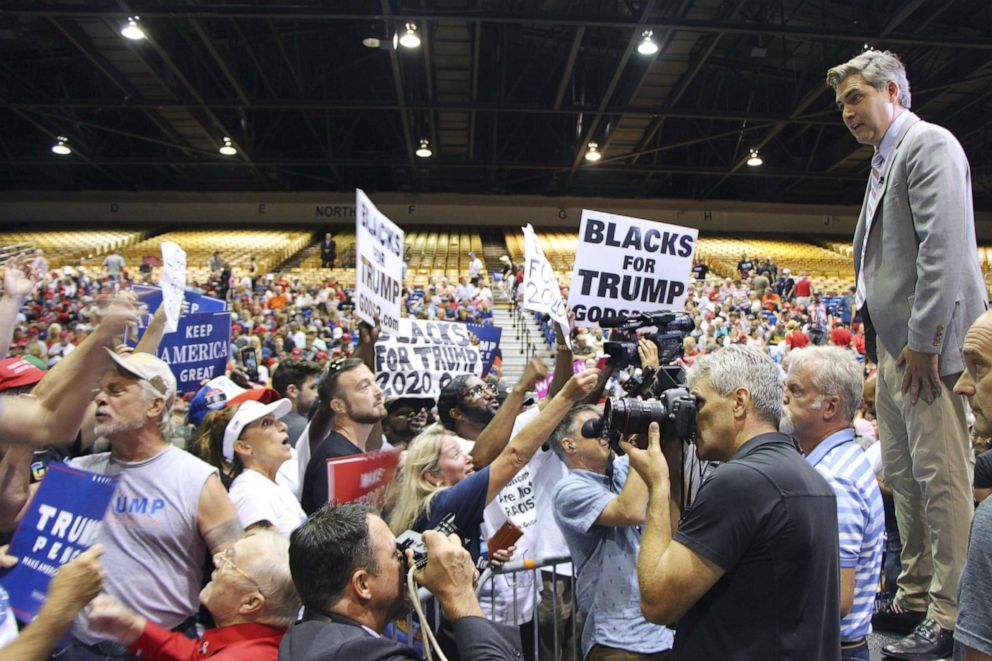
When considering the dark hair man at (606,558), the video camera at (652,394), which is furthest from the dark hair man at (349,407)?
the video camera at (652,394)

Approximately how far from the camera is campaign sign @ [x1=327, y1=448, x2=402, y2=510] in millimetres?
2895

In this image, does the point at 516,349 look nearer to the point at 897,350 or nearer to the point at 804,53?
the point at 804,53

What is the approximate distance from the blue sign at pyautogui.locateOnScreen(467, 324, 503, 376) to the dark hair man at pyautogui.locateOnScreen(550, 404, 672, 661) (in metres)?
3.36

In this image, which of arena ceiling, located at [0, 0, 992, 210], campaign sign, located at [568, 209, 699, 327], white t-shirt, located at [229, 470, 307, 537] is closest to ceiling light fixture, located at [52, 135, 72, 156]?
arena ceiling, located at [0, 0, 992, 210]

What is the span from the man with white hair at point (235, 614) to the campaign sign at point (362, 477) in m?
0.49

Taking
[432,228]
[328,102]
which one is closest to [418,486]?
[328,102]

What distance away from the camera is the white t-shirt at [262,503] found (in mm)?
2930

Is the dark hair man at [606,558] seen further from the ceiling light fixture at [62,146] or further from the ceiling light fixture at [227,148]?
the ceiling light fixture at [62,146]

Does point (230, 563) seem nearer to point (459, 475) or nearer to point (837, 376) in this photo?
point (459, 475)

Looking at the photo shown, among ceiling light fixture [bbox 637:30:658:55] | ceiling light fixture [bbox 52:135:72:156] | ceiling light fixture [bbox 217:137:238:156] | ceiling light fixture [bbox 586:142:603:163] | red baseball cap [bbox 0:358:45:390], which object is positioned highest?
ceiling light fixture [bbox 637:30:658:55]

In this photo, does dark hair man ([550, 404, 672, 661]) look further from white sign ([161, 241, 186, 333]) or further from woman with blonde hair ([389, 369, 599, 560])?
white sign ([161, 241, 186, 333])

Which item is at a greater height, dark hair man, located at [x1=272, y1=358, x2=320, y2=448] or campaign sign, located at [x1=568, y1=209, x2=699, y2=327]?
campaign sign, located at [x1=568, y1=209, x2=699, y2=327]

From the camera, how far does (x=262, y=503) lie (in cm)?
297

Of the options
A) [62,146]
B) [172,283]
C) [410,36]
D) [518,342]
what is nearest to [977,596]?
[172,283]
